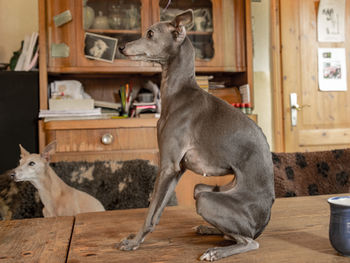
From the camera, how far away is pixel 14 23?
2475 millimetres

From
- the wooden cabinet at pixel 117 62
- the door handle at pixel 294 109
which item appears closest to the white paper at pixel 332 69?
the door handle at pixel 294 109

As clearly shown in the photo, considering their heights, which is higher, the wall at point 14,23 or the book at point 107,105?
the wall at point 14,23

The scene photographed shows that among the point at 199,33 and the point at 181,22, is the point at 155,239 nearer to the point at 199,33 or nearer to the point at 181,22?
the point at 181,22

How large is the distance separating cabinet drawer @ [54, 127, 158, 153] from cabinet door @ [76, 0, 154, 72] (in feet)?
1.38

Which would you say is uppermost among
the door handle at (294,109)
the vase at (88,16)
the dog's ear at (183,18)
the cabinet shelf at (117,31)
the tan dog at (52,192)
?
the vase at (88,16)

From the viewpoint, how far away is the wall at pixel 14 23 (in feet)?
8.08

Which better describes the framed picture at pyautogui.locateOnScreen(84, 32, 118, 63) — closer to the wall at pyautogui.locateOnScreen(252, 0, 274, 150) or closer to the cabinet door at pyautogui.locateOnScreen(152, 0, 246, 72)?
the cabinet door at pyautogui.locateOnScreen(152, 0, 246, 72)

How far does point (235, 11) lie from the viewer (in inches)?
95.3

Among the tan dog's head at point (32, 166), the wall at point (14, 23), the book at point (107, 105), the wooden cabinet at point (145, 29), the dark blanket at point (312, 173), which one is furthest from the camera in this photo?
the wall at point (14, 23)

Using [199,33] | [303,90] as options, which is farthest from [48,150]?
[303,90]

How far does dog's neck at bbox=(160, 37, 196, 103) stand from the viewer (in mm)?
701

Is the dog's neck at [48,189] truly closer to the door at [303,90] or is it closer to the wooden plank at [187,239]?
the wooden plank at [187,239]

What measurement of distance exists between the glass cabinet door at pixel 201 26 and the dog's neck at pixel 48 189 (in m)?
1.38

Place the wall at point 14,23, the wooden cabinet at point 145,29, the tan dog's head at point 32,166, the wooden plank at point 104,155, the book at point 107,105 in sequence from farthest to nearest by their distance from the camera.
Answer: the wall at point 14,23, the book at point 107,105, the wooden cabinet at point 145,29, the wooden plank at point 104,155, the tan dog's head at point 32,166
